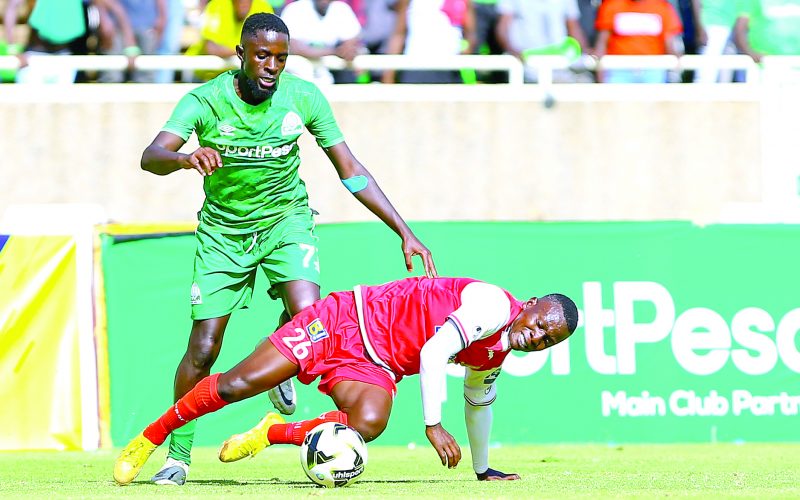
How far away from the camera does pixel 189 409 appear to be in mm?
7422

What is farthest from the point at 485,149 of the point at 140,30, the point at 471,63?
the point at 140,30

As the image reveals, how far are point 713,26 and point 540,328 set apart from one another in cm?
753

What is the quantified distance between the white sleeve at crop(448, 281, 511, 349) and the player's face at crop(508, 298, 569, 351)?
11 cm

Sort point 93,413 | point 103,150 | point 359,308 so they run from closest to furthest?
1. point 359,308
2. point 93,413
3. point 103,150

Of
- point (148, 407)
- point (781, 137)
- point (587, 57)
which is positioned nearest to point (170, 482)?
point (148, 407)

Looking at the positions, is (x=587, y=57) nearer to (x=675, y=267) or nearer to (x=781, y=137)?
(x=781, y=137)

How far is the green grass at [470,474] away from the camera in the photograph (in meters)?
6.72

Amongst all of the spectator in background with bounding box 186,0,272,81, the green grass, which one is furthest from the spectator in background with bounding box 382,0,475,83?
the green grass

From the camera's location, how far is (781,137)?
43.4ft

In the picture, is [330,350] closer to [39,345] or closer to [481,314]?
[481,314]

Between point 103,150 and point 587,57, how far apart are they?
468 centimetres

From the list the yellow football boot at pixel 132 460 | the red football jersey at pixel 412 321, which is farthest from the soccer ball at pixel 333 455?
the yellow football boot at pixel 132 460

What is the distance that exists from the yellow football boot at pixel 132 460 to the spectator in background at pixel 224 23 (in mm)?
5821

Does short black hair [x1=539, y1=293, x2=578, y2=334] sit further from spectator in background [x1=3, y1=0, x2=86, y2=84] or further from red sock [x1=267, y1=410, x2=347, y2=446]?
spectator in background [x1=3, y1=0, x2=86, y2=84]
